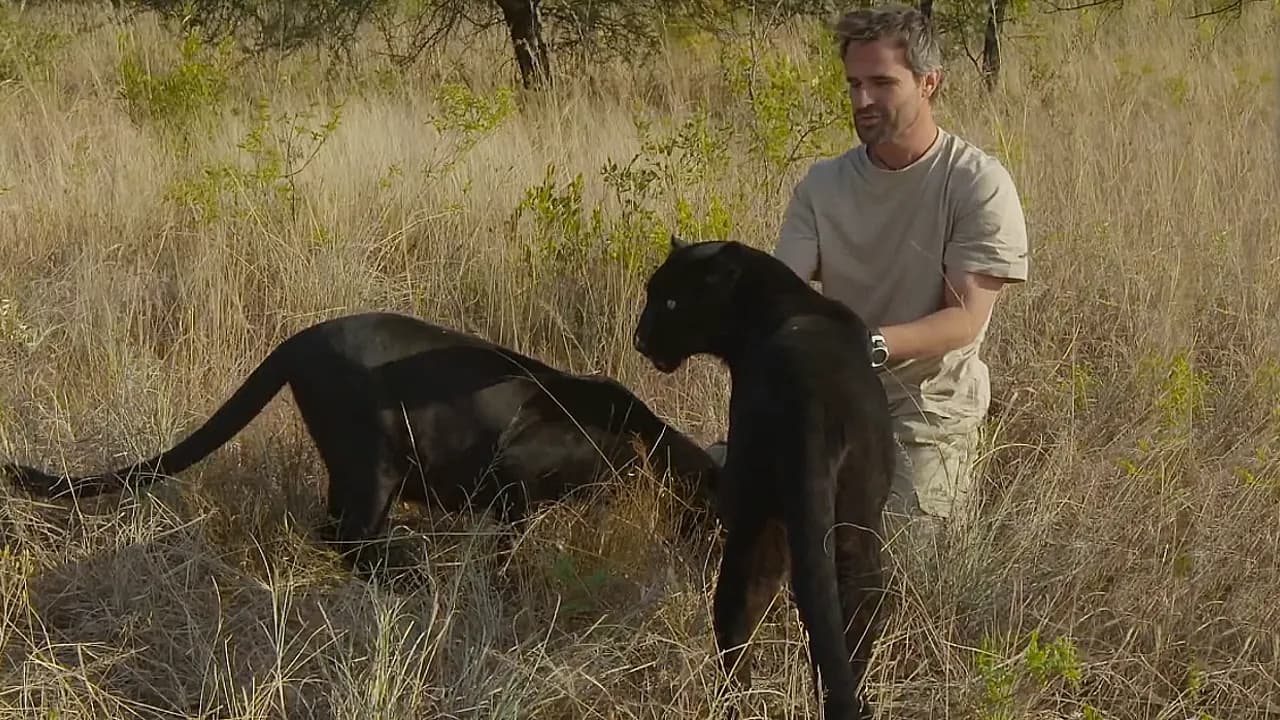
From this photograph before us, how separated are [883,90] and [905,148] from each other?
Answer: 0.60 ft

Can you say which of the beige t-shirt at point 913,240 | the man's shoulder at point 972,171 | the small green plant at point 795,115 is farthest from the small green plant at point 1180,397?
the small green plant at point 795,115

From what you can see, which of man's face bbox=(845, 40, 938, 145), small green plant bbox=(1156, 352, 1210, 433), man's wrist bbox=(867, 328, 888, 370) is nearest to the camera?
man's wrist bbox=(867, 328, 888, 370)

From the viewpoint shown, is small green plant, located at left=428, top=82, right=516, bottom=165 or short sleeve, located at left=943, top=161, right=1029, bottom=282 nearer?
short sleeve, located at left=943, top=161, right=1029, bottom=282

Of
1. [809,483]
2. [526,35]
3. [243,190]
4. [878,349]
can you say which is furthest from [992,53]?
[809,483]

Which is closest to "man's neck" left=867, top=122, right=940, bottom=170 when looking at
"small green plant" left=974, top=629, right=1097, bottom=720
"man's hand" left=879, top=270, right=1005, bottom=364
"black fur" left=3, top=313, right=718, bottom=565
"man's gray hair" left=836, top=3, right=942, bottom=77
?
"man's gray hair" left=836, top=3, right=942, bottom=77

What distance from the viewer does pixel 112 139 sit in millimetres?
6484

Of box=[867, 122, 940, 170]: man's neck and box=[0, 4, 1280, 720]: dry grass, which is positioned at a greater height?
box=[867, 122, 940, 170]: man's neck

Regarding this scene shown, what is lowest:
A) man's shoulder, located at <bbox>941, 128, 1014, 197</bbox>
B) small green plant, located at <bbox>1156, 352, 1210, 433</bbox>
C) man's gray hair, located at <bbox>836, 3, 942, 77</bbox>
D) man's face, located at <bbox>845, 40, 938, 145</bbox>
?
small green plant, located at <bbox>1156, 352, 1210, 433</bbox>

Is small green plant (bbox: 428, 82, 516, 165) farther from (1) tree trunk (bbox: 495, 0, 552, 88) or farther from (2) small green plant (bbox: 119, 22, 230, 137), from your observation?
(1) tree trunk (bbox: 495, 0, 552, 88)

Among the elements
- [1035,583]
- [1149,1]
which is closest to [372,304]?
[1035,583]

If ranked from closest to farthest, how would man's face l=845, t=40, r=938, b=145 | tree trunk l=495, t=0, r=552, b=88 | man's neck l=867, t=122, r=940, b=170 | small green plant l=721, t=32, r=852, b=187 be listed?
man's face l=845, t=40, r=938, b=145 < man's neck l=867, t=122, r=940, b=170 < small green plant l=721, t=32, r=852, b=187 < tree trunk l=495, t=0, r=552, b=88

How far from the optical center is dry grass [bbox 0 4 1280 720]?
2.57m

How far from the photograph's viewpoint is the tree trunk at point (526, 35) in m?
9.49

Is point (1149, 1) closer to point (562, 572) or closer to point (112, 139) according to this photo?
point (112, 139)
